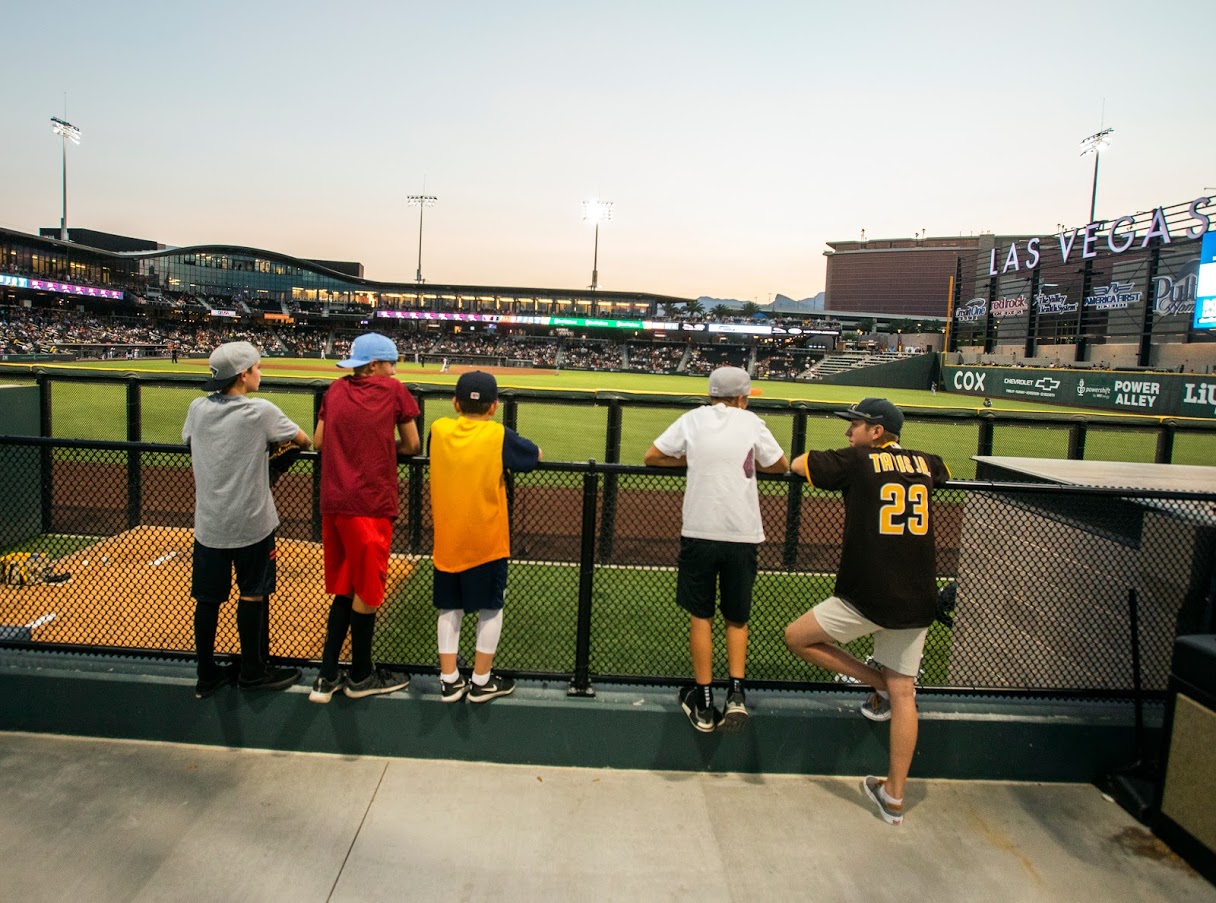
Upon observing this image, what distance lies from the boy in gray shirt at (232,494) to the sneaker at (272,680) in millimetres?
15

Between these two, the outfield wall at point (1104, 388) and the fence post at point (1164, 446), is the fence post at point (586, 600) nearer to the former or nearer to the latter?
the fence post at point (1164, 446)

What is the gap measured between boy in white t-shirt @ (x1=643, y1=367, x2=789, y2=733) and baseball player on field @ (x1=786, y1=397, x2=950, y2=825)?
283mm

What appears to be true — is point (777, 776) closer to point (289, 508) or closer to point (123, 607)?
point (123, 607)

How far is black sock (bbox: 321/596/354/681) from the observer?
135 inches

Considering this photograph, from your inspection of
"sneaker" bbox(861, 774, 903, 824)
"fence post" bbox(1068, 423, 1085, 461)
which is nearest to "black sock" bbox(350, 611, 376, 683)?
"sneaker" bbox(861, 774, 903, 824)

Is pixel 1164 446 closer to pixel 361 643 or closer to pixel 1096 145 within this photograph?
pixel 361 643

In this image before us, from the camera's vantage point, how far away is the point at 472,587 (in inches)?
133

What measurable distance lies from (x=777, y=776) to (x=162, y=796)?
2.84 m

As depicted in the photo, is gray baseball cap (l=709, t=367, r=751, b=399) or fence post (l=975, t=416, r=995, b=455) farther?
fence post (l=975, t=416, r=995, b=455)

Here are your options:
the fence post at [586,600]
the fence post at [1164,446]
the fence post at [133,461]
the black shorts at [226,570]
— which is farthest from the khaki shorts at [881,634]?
the fence post at [133,461]

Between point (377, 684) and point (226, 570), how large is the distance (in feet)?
2.99

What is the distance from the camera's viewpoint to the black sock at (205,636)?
346 cm

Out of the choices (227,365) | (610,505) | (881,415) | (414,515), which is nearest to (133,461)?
(414,515)

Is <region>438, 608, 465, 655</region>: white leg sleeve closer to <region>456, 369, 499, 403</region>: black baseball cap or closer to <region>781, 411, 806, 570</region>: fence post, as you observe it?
<region>456, 369, 499, 403</region>: black baseball cap
